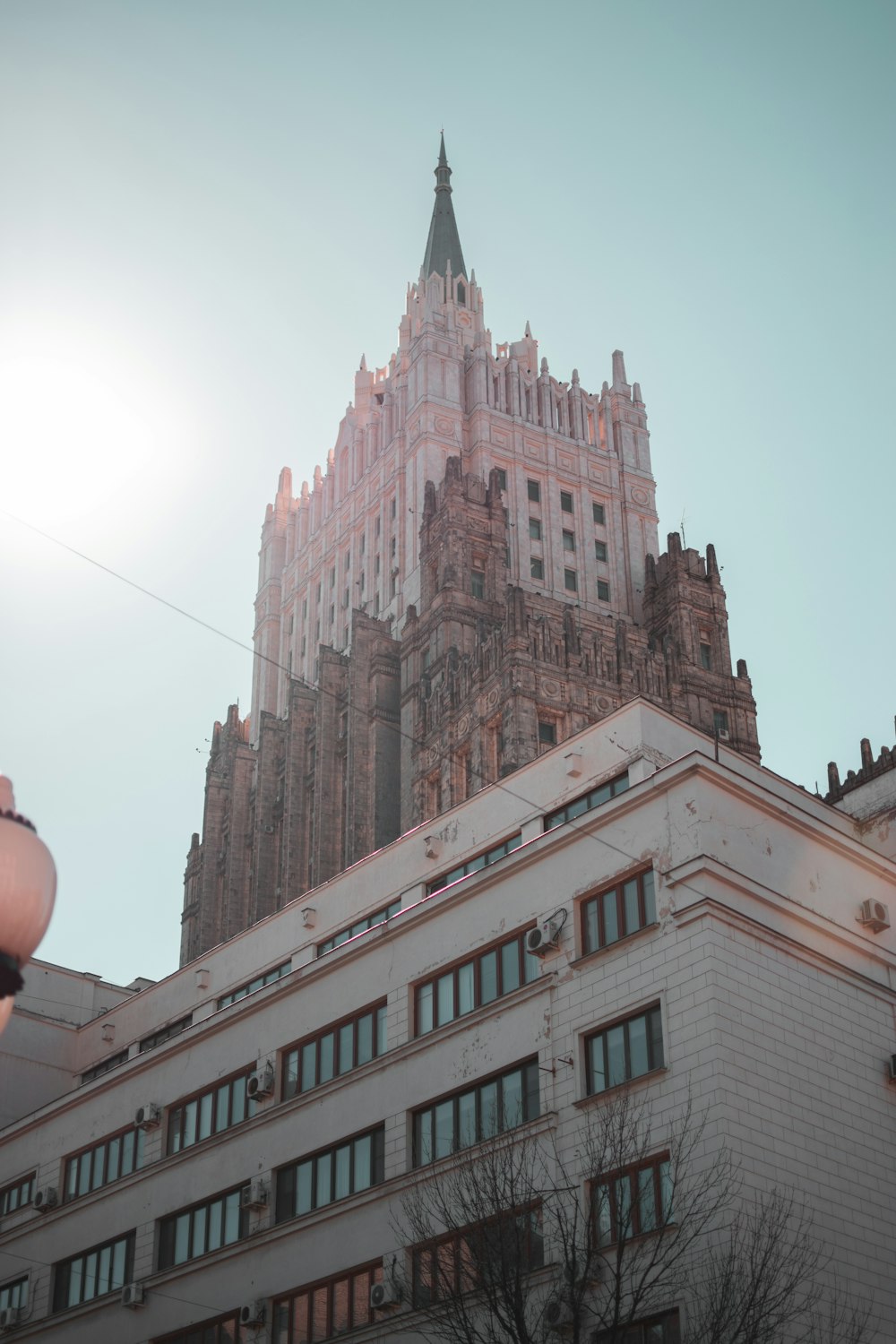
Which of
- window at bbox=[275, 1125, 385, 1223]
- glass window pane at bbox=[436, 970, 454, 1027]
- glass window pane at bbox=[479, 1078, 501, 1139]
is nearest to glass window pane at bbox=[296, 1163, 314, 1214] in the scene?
window at bbox=[275, 1125, 385, 1223]

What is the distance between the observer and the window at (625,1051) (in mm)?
31000

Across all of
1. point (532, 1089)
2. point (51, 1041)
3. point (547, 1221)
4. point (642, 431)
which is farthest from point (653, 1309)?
point (642, 431)

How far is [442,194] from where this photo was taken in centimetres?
13362

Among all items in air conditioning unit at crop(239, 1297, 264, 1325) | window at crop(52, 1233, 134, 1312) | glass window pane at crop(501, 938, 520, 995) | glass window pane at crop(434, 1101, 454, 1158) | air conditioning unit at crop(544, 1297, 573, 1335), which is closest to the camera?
air conditioning unit at crop(544, 1297, 573, 1335)

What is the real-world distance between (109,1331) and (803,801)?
22.1 metres

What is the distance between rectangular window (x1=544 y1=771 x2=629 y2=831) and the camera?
39.5 m

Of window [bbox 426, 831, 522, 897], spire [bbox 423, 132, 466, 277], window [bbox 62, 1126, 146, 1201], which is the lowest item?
window [bbox 62, 1126, 146, 1201]

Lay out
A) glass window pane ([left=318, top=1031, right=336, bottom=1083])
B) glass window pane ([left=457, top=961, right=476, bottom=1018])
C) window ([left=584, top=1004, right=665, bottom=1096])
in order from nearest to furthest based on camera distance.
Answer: window ([left=584, top=1004, right=665, bottom=1096]), glass window pane ([left=457, top=961, right=476, bottom=1018]), glass window pane ([left=318, top=1031, right=336, bottom=1083])

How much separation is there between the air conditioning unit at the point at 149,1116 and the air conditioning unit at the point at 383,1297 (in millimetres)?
11423

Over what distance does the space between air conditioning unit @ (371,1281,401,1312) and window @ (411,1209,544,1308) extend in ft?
1.95

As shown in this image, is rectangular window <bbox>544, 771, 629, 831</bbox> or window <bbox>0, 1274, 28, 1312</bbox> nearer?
rectangular window <bbox>544, 771, 629, 831</bbox>

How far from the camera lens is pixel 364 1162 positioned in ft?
119

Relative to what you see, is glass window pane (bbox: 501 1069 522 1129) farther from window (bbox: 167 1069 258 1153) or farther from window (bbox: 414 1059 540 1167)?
window (bbox: 167 1069 258 1153)

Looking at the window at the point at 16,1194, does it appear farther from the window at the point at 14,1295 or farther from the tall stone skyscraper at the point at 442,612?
the tall stone skyscraper at the point at 442,612
